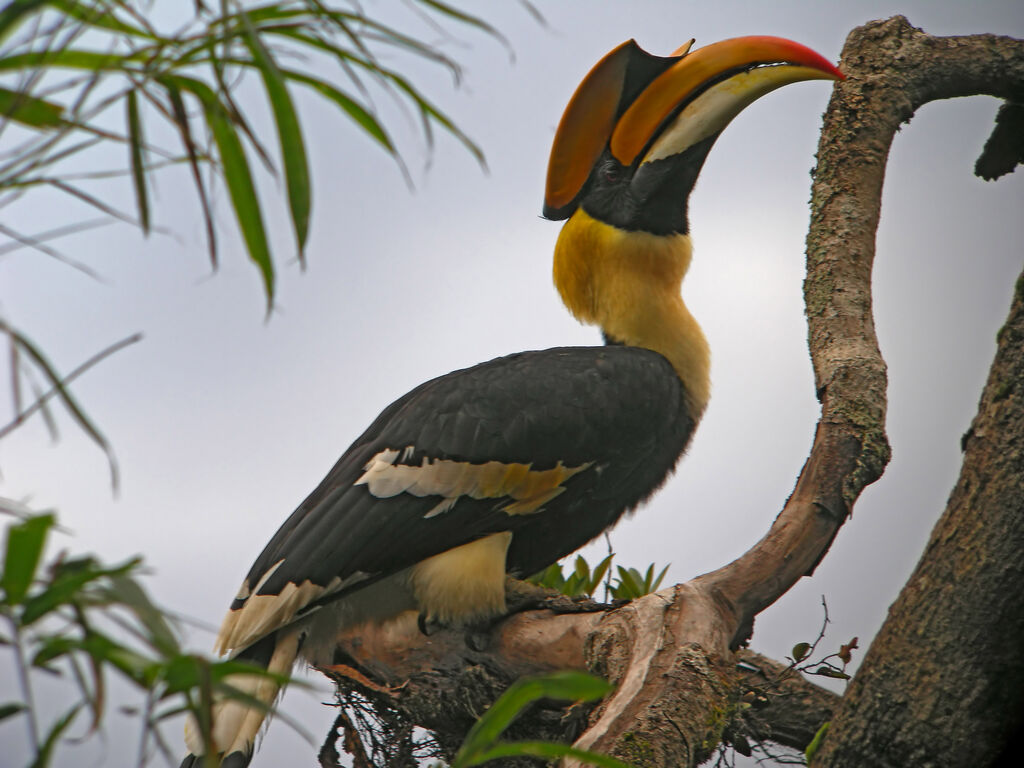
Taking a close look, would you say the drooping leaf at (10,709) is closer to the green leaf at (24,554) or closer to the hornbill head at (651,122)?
the green leaf at (24,554)

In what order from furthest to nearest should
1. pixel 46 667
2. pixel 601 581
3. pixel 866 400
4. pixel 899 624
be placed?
pixel 601 581, pixel 866 400, pixel 899 624, pixel 46 667

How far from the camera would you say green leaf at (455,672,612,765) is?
2.43 feet

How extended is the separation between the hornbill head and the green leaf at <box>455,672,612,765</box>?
5.49ft

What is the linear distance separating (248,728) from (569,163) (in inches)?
58.3

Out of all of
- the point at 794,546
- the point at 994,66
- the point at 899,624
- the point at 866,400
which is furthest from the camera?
the point at 994,66

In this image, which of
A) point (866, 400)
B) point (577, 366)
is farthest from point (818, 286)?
point (577, 366)

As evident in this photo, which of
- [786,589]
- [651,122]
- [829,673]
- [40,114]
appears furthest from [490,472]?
[40,114]

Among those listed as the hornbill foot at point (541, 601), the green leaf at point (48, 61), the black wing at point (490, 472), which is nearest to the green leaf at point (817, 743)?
the hornbill foot at point (541, 601)

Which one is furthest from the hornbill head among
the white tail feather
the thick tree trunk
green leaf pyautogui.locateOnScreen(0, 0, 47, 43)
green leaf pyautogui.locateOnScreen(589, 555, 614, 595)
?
green leaf pyautogui.locateOnScreen(0, 0, 47, 43)

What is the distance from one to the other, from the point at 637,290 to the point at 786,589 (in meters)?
0.81

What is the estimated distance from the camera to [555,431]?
195 centimetres

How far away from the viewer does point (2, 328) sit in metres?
0.66

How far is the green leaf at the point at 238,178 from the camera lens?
841 mm

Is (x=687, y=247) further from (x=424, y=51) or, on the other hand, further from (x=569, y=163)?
(x=424, y=51)
